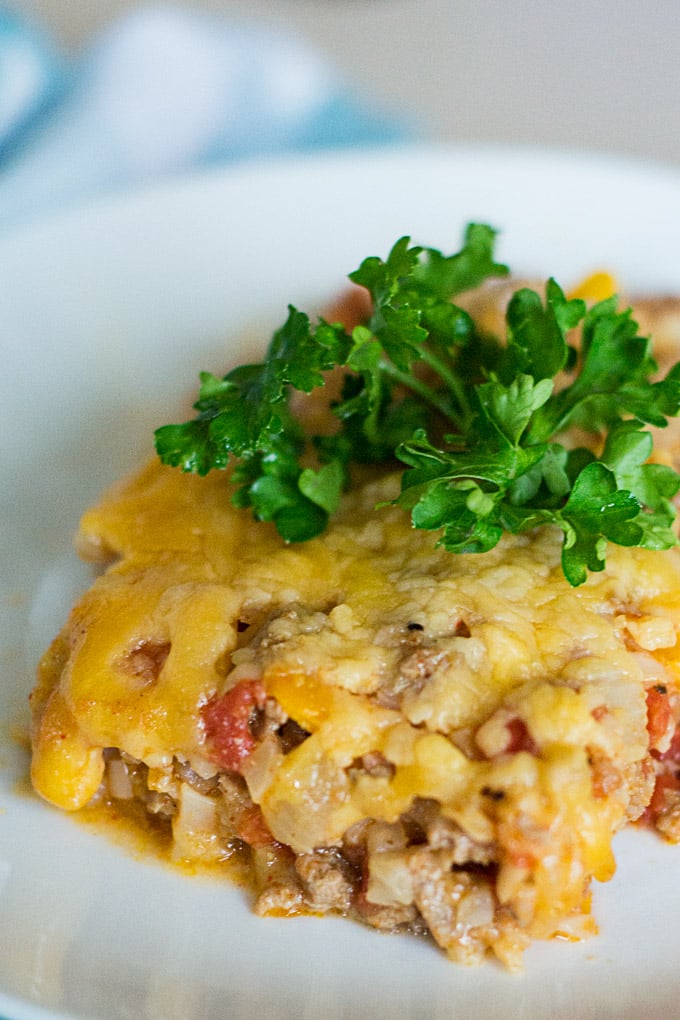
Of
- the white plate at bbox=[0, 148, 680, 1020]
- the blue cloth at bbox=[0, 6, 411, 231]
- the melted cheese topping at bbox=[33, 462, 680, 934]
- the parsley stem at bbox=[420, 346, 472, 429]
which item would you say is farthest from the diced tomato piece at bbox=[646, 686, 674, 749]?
the blue cloth at bbox=[0, 6, 411, 231]

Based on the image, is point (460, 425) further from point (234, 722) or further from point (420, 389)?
point (234, 722)

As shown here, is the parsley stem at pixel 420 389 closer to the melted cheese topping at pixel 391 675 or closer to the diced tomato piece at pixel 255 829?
the melted cheese topping at pixel 391 675

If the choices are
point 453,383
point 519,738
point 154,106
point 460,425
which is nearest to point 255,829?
point 519,738

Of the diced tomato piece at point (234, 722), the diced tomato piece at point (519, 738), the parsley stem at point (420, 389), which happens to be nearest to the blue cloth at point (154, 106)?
the parsley stem at point (420, 389)

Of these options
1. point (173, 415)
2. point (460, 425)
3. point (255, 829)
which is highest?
point (460, 425)

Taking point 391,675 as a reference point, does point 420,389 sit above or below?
above

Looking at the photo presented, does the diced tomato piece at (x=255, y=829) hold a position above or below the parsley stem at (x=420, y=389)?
below

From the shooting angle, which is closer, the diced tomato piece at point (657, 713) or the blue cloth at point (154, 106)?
the diced tomato piece at point (657, 713)
